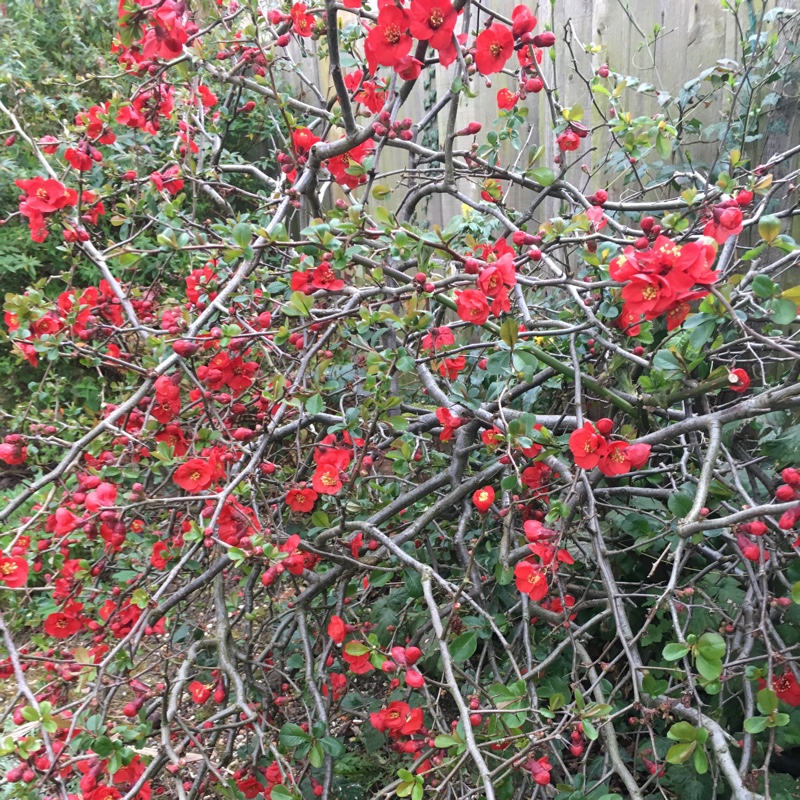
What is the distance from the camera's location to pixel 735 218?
1.03 meters

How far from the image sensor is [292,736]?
1.31m

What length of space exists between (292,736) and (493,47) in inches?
57.5

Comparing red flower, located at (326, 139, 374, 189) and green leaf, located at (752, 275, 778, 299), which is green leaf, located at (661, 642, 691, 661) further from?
red flower, located at (326, 139, 374, 189)

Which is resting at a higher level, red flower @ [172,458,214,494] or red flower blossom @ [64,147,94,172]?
red flower blossom @ [64,147,94,172]

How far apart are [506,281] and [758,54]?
1605 mm

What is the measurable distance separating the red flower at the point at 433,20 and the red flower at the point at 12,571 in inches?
45.3

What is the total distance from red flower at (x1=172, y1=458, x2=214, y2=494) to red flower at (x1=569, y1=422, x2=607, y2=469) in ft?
2.34

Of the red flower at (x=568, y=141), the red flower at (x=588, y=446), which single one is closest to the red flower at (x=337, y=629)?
the red flower at (x=588, y=446)

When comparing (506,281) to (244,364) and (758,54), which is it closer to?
(244,364)

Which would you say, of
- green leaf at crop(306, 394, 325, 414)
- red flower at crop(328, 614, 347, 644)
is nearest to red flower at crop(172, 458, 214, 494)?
green leaf at crop(306, 394, 325, 414)

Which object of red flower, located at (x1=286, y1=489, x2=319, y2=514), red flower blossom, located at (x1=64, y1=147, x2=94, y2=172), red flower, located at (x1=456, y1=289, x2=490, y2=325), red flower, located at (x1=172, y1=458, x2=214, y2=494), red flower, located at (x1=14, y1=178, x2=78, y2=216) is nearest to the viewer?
red flower, located at (x1=456, y1=289, x2=490, y2=325)

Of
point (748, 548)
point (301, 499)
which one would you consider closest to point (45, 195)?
point (301, 499)

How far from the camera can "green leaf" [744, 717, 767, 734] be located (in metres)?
0.99

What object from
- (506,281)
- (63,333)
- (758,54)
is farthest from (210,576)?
(758,54)
